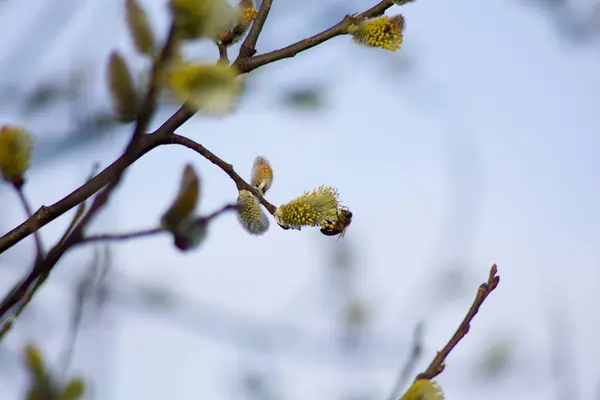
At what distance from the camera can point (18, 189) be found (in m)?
1.20

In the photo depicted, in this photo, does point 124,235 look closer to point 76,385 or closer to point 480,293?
point 76,385

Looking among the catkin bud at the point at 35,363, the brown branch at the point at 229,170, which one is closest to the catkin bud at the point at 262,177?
the brown branch at the point at 229,170

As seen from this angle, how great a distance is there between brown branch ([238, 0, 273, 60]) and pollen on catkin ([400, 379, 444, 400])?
0.60 m

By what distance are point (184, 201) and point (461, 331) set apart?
546mm

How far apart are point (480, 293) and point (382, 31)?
48 cm

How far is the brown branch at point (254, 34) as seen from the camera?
1389 mm

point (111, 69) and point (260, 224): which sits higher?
point (260, 224)

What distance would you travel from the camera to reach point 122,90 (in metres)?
0.88

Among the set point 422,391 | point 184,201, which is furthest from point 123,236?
point 422,391

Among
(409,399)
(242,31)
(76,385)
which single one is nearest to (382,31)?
(242,31)

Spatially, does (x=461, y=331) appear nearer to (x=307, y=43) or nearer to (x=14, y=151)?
(x=307, y=43)

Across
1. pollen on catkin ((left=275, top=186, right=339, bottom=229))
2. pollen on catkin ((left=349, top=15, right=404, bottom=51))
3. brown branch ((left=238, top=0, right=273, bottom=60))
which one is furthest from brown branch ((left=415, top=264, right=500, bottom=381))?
brown branch ((left=238, top=0, right=273, bottom=60))

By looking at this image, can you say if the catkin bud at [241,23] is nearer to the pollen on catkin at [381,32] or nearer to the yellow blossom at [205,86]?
the pollen on catkin at [381,32]

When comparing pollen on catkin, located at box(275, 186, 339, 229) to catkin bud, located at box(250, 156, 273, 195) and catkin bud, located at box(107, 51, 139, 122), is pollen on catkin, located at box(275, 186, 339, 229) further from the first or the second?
catkin bud, located at box(107, 51, 139, 122)
